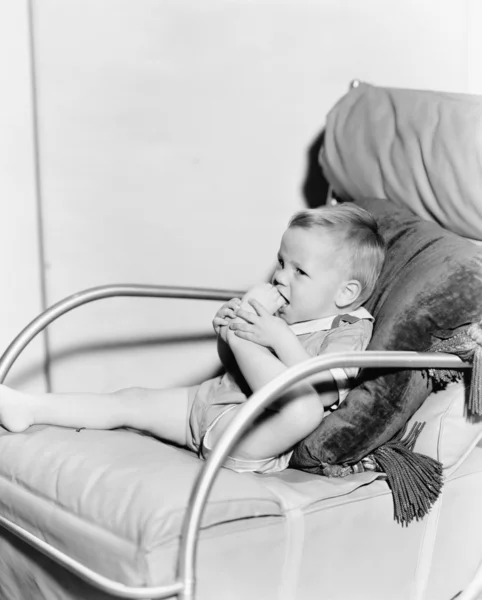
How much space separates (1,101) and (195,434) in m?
0.85

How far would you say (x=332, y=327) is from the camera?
4.12ft

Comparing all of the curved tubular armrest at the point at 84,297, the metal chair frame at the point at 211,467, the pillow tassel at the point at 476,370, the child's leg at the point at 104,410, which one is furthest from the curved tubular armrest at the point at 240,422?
the curved tubular armrest at the point at 84,297

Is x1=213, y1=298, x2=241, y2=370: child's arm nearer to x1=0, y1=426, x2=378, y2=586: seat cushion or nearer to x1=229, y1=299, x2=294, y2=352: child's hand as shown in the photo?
x1=229, y1=299, x2=294, y2=352: child's hand

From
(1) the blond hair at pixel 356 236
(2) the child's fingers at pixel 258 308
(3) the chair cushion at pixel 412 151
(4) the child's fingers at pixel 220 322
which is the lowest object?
(4) the child's fingers at pixel 220 322

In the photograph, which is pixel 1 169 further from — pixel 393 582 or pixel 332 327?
pixel 393 582

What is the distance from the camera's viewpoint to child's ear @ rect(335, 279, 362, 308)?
127cm

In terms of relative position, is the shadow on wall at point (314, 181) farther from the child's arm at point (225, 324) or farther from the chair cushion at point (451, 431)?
the chair cushion at point (451, 431)

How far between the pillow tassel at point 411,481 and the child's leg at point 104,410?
0.34 m

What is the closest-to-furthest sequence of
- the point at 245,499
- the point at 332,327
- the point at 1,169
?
the point at 245,499 → the point at 332,327 → the point at 1,169

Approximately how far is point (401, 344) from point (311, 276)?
0.59ft

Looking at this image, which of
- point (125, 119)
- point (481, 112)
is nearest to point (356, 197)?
point (481, 112)

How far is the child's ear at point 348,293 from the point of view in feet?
4.18

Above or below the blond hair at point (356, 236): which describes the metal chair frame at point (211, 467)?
below

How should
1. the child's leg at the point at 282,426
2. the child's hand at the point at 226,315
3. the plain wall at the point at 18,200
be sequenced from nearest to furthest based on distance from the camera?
the child's leg at the point at 282,426 → the child's hand at the point at 226,315 → the plain wall at the point at 18,200
